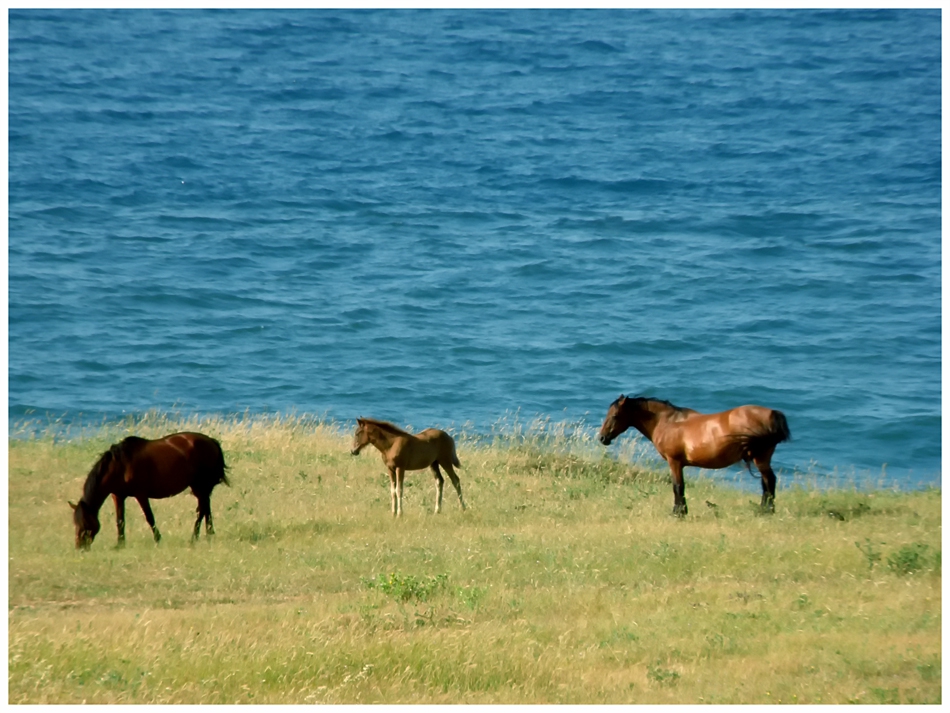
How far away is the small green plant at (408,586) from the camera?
12.0m

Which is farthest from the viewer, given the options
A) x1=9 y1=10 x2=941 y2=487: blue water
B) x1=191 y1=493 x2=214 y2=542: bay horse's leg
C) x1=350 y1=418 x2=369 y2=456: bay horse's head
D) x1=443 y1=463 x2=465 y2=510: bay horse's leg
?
x1=9 y1=10 x2=941 y2=487: blue water

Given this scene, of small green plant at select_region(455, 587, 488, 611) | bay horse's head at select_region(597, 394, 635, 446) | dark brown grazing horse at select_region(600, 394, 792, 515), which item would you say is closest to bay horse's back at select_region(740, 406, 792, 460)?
dark brown grazing horse at select_region(600, 394, 792, 515)

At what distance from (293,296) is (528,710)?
1955 inches

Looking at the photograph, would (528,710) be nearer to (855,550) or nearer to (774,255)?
(855,550)

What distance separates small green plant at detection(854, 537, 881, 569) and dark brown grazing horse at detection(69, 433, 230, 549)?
8260 mm

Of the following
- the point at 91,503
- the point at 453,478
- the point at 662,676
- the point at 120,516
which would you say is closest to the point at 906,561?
the point at 662,676

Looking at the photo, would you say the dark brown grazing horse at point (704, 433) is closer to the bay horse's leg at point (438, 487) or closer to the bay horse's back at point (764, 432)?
the bay horse's back at point (764, 432)

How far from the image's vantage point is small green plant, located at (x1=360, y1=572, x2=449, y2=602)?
11953 millimetres

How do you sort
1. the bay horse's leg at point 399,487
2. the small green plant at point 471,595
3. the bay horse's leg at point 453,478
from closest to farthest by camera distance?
the small green plant at point 471,595 → the bay horse's leg at point 399,487 → the bay horse's leg at point 453,478

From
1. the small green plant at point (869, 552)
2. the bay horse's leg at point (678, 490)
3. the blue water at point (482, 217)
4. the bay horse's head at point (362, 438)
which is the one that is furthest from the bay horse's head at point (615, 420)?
the blue water at point (482, 217)

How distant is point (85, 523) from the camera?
14438 mm

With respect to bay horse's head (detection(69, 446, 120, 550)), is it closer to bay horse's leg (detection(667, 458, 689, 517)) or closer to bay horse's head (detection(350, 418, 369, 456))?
bay horse's head (detection(350, 418, 369, 456))

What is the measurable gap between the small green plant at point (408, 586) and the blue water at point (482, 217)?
23812mm

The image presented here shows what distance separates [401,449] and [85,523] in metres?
4.29
